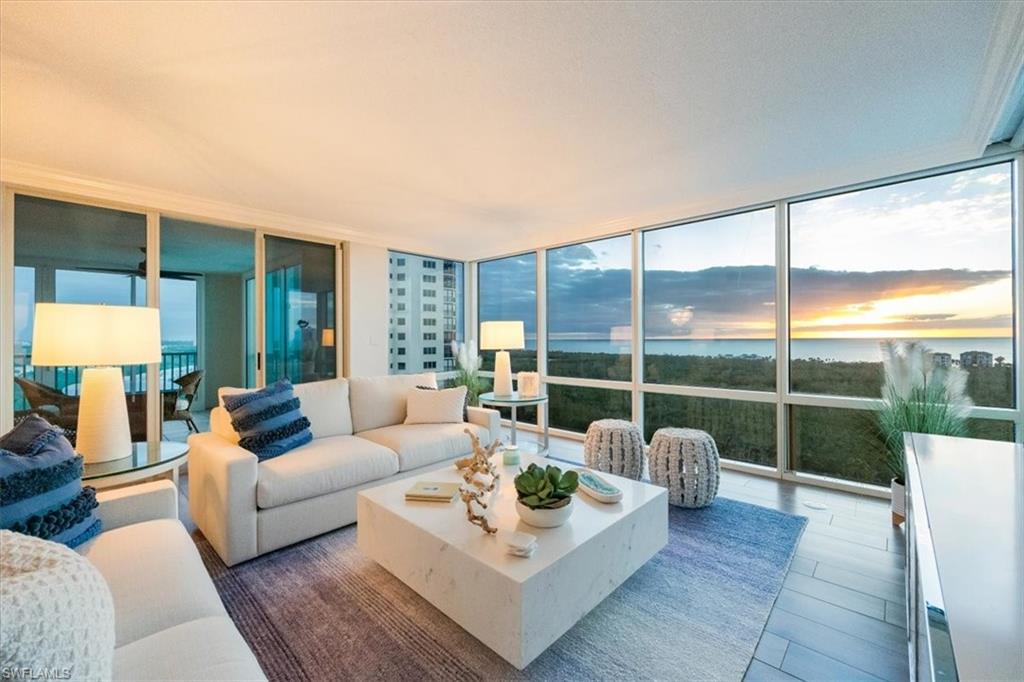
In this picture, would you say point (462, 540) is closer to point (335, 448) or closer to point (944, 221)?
point (335, 448)

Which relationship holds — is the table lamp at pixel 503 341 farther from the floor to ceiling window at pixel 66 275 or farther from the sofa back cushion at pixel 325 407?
the floor to ceiling window at pixel 66 275

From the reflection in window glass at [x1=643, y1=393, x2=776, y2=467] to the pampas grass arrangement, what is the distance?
85cm

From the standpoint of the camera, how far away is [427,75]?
1994 mm

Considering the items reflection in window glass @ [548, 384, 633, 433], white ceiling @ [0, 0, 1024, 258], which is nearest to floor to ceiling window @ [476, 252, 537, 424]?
reflection in window glass @ [548, 384, 633, 433]

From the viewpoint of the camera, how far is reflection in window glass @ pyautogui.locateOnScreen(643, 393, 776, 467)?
362cm

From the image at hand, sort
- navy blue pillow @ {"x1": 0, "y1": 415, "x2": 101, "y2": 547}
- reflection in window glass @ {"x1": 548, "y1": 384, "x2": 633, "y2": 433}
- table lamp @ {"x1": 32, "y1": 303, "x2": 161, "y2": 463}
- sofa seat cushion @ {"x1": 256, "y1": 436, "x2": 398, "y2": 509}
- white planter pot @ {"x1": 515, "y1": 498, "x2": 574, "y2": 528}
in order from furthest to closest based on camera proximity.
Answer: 1. reflection in window glass @ {"x1": 548, "y1": 384, "x2": 633, "y2": 433}
2. sofa seat cushion @ {"x1": 256, "y1": 436, "x2": 398, "y2": 509}
3. table lamp @ {"x1": 32, "y1": 303, "x2": 161, "y2": 463}
4. white planter pot @ {"x1": 515, "y1": 498, "x2": 574, "y2": 528}
5. navy blue pillow @ {"x1": 0, "y1": 415, "x2": 101, "y2": 547}

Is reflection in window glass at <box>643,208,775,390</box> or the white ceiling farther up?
the white ceiling

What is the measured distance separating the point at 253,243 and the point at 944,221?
5814mm

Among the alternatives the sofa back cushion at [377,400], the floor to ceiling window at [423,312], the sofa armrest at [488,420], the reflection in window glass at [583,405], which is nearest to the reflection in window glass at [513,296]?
the floor to ceiling window at [423,312]

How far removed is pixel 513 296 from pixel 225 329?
11.0ft

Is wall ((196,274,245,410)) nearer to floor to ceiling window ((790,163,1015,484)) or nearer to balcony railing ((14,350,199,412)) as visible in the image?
balcony railing ((14,350,199,412))

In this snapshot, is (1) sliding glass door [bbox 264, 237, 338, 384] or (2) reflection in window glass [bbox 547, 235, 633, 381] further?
(2) reflection in window glass [bbox 547, 235, 633, 381]

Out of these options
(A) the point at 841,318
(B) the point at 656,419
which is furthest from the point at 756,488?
(A) the point at 841,318

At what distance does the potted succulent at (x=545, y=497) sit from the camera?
1741 mm
